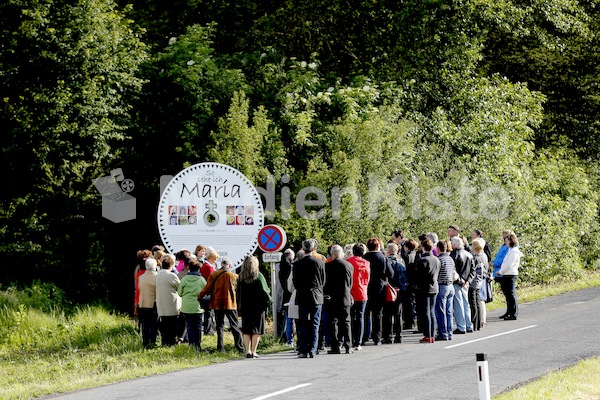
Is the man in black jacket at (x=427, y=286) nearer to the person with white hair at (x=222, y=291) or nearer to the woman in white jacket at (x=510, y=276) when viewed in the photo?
the person with white hair at (x=222, y=291)

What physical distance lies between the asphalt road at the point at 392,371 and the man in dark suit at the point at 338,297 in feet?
1.30

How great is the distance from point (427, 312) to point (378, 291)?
105 centimetres

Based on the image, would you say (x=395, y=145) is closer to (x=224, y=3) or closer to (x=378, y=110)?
(x=378, y=110)

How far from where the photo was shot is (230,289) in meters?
15.8

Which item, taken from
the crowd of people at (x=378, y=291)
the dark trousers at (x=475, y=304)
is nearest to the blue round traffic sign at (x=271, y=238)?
the crowd of people at (x=378, y=291)

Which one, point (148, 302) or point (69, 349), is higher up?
point (148, 302)

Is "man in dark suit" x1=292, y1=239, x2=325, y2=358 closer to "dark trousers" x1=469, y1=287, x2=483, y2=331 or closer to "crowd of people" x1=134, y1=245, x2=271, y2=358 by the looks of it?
"crowd of people" x1=134, y1=245, x2=271, y2=358

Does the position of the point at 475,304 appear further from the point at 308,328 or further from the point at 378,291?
the point at 308,328

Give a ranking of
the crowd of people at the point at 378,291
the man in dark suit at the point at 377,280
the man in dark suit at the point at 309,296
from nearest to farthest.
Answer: the man in dark suit at the point at 309,296 < the crowd of people at the point at 378,291 < the man in dark suit at the point at 377,280

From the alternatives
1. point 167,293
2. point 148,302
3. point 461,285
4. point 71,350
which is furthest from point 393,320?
point 71,350

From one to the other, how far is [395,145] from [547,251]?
8315mm

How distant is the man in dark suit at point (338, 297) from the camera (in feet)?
50.4

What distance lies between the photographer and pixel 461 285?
17641 mm

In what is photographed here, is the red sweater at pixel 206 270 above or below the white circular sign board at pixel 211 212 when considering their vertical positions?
below
